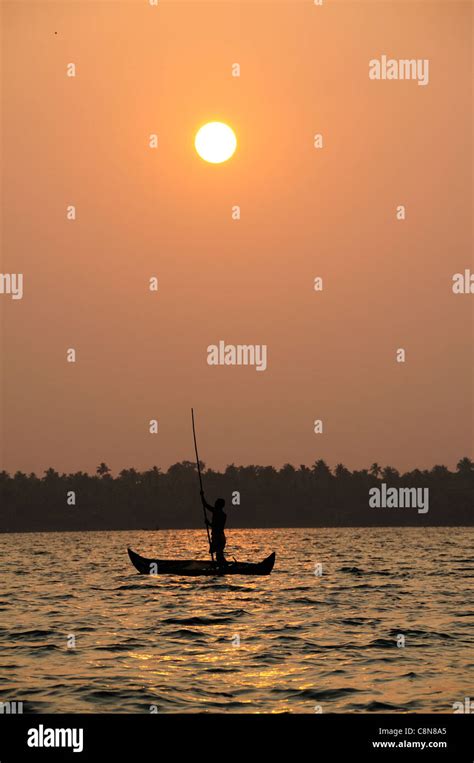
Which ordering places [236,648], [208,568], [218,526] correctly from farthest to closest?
1. [208,568]
2. [218,526]
3. [236,648]

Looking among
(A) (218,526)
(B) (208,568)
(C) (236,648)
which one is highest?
(A) (218,526)

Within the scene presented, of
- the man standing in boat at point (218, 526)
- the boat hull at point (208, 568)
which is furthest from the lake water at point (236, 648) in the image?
the man standing in boat at point (218, 526)

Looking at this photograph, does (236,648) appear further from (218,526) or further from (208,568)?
(208,568)

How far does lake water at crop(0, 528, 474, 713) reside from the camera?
16234 millimetres

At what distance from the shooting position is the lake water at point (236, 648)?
16.2 meters

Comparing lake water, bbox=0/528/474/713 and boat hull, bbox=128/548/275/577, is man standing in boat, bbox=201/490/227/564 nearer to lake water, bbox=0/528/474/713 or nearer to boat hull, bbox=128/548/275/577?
boat hull, bbox=128/548/275/577

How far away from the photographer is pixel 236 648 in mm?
21625

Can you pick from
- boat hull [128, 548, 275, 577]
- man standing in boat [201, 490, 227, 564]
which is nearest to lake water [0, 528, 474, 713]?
boat hull [128, 548, 275, 577]

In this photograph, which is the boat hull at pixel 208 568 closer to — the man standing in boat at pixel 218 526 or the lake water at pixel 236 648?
the man standing in boat at pixel 218 526

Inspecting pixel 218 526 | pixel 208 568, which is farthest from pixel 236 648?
pixel 208 568

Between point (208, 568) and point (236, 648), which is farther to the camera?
point (208, 568)
